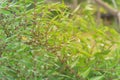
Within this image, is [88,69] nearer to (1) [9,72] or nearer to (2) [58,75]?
(2) [58,75]

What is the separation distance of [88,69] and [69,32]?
4.3 inches

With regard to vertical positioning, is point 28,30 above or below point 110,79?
above

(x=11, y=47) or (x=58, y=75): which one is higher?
(x=11, y=47)

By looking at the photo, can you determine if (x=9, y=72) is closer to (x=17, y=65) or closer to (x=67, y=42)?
(x=17, y=65)

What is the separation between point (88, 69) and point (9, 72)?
0.19 m

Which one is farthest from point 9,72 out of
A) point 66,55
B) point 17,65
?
point 66,55

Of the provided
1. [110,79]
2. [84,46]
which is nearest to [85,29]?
[84,46]

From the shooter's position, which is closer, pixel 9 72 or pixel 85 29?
pixel 9 72

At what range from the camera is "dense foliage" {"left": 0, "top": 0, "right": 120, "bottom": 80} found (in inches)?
33.9

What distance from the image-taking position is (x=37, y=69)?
2.86ft

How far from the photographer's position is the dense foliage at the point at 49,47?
0.86m

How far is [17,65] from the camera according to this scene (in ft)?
2.87

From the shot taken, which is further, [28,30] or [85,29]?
[85,29]

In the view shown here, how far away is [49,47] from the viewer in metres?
0.90
